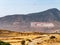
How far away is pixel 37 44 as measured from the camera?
1323 inches

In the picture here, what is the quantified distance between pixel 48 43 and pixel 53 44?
41.9 inches

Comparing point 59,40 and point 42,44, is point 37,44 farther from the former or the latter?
point 59,40

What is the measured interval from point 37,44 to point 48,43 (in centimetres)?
172

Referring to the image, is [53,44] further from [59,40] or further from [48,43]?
[59,40]

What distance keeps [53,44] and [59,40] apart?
519 cm

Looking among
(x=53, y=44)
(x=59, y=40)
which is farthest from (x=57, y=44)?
(x=59, y=40)

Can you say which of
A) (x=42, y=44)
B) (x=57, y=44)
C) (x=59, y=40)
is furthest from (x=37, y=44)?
(x=59, y=40)

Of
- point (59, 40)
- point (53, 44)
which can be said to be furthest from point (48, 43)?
point (59, 40)

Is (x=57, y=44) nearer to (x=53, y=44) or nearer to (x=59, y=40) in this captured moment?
(x=53, y=44)

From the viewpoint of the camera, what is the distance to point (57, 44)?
33.4m

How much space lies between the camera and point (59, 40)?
37.5 metres

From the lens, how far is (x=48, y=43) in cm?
3338

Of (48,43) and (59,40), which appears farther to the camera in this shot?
(59,40)

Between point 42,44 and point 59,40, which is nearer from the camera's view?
point 42,44
